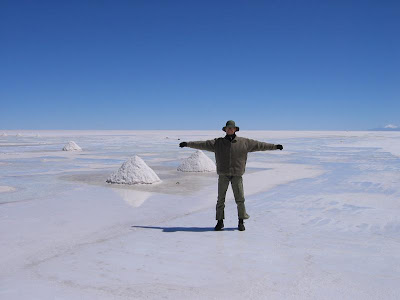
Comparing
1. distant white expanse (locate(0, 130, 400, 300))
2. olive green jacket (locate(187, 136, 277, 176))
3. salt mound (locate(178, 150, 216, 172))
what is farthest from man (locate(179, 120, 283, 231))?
salt mound (locate(178, 150, 216, 172))

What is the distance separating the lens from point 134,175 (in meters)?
8.69

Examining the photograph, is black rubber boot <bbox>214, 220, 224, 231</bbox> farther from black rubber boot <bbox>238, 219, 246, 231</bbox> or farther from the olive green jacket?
the olive green jacket

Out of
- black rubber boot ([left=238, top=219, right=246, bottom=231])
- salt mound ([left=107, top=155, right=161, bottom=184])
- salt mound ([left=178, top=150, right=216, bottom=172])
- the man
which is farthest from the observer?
salt mound ([left=178, top=150, right=216, bottom=172])

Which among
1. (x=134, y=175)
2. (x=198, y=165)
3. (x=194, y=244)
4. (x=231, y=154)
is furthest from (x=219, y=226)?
(x=198, y=165)

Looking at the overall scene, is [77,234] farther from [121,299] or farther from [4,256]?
[121,299]

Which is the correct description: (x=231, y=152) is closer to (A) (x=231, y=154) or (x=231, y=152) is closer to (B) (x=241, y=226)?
(A) (x=231, y=154)

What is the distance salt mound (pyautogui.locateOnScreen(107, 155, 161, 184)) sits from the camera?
867 cm

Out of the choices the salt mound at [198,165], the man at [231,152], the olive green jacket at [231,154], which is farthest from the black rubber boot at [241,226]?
the salt mound at [198,165]

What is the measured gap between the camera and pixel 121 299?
2904 millimetres

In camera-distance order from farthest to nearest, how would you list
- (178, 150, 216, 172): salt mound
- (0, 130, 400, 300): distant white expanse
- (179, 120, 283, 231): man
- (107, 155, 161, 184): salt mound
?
(178, 150, 216, 172): salt mound → (107, 155, 161, 184): salt mound → (179, 120, 283, 231): man → (0, 130, 400, 300): distant white expanse

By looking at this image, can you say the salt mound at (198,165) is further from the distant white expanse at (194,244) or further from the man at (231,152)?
the man at (231,152)

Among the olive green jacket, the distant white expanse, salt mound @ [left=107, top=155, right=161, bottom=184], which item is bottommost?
the distant white expanse

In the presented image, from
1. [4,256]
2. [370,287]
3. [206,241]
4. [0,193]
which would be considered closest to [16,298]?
[4,256]

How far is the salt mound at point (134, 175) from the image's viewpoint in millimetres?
8672
